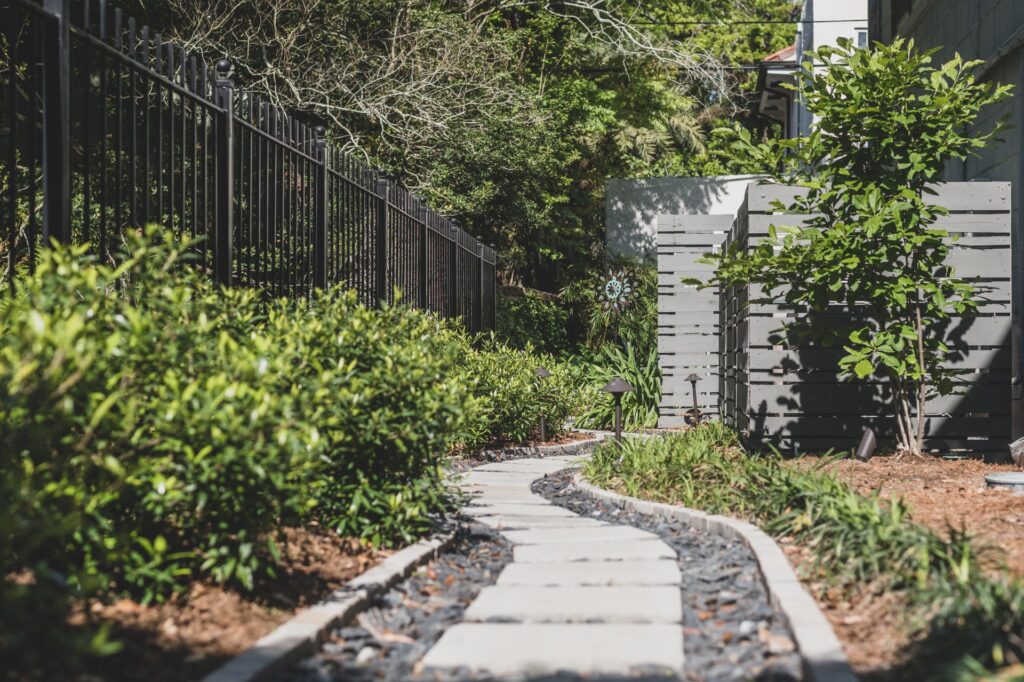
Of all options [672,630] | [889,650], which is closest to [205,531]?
[672,630]

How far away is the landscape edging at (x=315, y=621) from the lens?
3.19m

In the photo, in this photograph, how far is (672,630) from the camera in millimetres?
3926

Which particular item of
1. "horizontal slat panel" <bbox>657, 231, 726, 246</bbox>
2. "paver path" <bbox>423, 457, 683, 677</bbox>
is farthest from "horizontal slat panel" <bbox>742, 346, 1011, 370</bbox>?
"horizontal slat panel" <bbox>657, 231, 726, 246</bbox>

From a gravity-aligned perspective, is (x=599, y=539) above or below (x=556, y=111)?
below

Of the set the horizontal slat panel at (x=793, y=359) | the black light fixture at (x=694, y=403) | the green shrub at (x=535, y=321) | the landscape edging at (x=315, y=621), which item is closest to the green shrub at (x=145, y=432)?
the landscape edging at (x=315, y=621)

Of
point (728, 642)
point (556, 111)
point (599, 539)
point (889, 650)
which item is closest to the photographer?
point (889, 650)

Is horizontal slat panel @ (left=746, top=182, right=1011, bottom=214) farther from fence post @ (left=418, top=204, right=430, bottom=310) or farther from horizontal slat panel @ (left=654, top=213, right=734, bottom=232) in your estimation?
horizontal slat panel @ (left=654, top=213, right=734, bottom=232)

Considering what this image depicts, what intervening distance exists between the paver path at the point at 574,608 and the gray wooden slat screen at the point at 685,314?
773 centimetres

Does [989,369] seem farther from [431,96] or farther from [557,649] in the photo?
[431,96]

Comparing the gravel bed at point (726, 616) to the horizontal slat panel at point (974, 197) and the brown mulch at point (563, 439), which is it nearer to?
the horizontal slat panel at point (974, 197)

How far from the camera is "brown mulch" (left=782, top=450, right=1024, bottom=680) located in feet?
11.7

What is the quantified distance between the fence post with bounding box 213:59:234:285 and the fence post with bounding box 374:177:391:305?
3.49m

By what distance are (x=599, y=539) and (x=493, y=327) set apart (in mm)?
11150

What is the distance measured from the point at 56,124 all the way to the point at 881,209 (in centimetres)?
584
